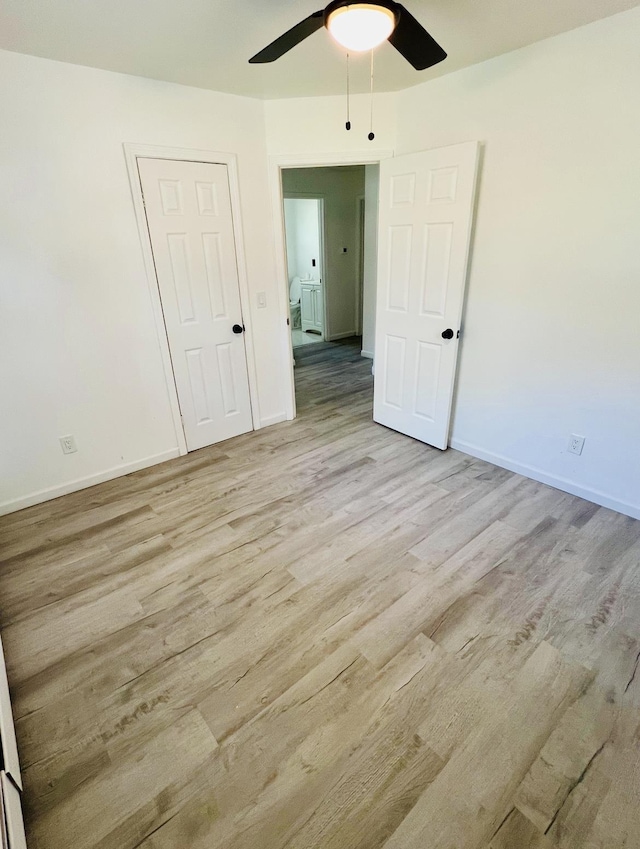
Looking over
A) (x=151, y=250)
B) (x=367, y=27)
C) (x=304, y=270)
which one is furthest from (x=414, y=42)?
(x=304, y=270)

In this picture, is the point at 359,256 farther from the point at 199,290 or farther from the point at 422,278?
the point at 199,290

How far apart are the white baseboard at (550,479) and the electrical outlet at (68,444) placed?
109 inches

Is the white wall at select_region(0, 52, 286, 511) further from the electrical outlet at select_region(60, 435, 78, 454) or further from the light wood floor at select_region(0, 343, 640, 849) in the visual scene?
the light wood floor at select_region(0, 343, 640, 849)

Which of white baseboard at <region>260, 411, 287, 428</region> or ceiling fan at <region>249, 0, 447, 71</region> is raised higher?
ceiling fan at <region>249, 0, 447, 71</region>

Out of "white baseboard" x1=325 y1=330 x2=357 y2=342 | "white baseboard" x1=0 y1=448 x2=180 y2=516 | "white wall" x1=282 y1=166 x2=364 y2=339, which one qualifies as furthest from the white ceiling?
"white baseboard" x1=325 y1=330 x2=357 y2=342

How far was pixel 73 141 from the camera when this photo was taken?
2.28 metres

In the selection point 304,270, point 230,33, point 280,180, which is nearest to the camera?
point 230,33

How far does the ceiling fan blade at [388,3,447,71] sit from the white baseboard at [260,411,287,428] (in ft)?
8.63

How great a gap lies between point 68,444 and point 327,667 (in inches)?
86.8

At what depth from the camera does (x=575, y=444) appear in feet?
8.21

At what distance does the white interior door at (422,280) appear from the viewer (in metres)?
2.59

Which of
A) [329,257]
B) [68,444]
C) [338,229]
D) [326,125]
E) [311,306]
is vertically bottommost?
[68,444]

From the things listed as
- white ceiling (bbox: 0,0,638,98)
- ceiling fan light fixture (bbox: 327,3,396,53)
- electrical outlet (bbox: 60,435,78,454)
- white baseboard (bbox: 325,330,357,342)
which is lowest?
white baseboard (bbox: 325,330,357,342)

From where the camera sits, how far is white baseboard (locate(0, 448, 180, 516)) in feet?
8.46
